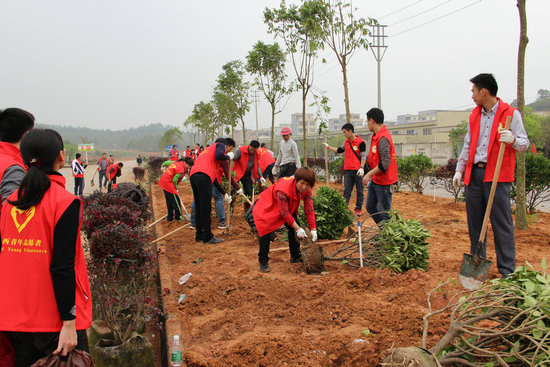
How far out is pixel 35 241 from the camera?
1.71 m

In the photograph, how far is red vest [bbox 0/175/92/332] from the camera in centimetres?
170

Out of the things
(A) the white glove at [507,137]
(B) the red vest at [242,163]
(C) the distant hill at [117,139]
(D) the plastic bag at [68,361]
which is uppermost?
→ (C) the distant hill at [117,139]

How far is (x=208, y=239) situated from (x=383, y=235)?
113 inches

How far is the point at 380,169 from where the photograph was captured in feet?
16.0

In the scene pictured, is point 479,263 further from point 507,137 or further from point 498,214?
point 507,137

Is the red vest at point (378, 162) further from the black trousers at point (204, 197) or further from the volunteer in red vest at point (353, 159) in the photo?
the black trousers at point (204, 197)

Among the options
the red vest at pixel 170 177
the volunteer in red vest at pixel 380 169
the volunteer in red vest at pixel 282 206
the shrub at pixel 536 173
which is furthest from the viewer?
the red vest at pixel 170 177

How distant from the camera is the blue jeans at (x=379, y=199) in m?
4.97

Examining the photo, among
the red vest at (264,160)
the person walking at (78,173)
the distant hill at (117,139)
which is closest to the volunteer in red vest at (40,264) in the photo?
the red vest at (264,160)

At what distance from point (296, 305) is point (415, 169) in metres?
8.60

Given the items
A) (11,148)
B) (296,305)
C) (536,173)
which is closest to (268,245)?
(296,305)

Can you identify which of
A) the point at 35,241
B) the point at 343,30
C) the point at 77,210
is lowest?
the point at 35,241

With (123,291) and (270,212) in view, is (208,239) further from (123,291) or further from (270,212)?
(123,291)

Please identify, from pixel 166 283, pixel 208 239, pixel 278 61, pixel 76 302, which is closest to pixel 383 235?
pixel 166 283
